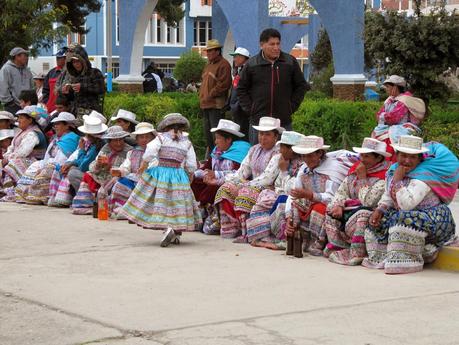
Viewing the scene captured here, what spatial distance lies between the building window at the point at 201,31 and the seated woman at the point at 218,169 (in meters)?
65.1

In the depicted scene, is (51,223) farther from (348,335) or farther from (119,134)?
(348,335)

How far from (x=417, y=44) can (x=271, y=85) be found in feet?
16.4

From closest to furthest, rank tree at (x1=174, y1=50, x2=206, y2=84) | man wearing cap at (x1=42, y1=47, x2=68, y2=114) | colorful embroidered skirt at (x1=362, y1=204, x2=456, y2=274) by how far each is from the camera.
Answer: colorful embroidered skirt at (x1=362, y1=204, x2=456, y2=274)
man wearing cap at (x1=42, y1=47, x2=68, y2=114)
tree at (x1=174, y1=50, x2=206, y2=84)

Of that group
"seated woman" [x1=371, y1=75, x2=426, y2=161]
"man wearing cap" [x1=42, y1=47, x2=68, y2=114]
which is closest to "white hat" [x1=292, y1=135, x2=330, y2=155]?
"seated woman" [x1=371, y1=75, x2=426, y2=161]

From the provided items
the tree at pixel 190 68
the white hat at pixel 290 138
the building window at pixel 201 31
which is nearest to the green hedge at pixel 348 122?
the white hat at pixel 290 138

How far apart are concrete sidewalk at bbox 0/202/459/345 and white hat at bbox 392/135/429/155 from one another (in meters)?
1.07

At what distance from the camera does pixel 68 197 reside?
14242 millimetres

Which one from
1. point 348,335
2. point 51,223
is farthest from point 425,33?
point 348,335

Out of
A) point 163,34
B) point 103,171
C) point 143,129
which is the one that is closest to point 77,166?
point 103,171

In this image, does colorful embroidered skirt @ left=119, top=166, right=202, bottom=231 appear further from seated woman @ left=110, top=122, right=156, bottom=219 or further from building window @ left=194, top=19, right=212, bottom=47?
building window @ left=194, top=19, right=212, bottom=47

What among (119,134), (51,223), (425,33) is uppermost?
(425,33)

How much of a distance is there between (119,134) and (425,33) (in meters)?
5.82

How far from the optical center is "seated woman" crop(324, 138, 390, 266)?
9789mm

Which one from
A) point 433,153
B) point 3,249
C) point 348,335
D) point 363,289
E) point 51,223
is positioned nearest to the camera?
point 348,335
